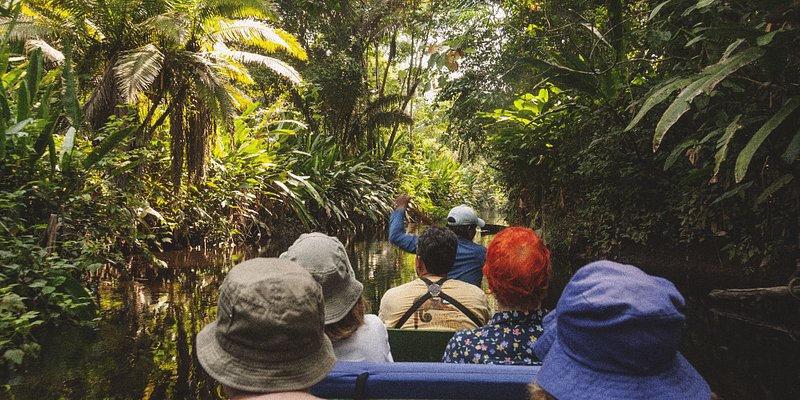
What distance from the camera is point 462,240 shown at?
13.9 ft

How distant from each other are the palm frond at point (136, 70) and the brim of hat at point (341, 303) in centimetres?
595

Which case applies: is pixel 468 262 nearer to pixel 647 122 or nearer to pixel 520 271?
pixel 520 271

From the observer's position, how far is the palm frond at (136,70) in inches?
287

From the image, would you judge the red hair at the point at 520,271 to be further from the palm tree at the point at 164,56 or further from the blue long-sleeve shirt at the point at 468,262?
the palm tree at the point at 164,56

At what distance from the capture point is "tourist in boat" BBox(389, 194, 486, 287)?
414 centimetres

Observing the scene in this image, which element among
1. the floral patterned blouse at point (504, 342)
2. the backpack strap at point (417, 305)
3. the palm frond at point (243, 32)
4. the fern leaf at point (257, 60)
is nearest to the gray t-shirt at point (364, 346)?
the floral patterned blouse at point (504, 342)

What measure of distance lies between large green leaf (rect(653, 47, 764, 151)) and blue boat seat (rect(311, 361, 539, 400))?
3.09m

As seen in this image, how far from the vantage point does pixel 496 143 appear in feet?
38.3

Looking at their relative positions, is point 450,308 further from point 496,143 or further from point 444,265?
point 496,143

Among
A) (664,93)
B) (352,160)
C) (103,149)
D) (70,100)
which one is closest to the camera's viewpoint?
(664,93)

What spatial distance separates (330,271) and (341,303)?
0.15 meters

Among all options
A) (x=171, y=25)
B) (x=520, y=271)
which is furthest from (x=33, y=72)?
(x=520, y=271)

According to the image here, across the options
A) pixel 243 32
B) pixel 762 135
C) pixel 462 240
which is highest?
pixel 243 32

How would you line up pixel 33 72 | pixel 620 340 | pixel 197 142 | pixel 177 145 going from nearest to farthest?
pixel 620 340, pixel 33 72, pixel 177 145, pixel 197 142
